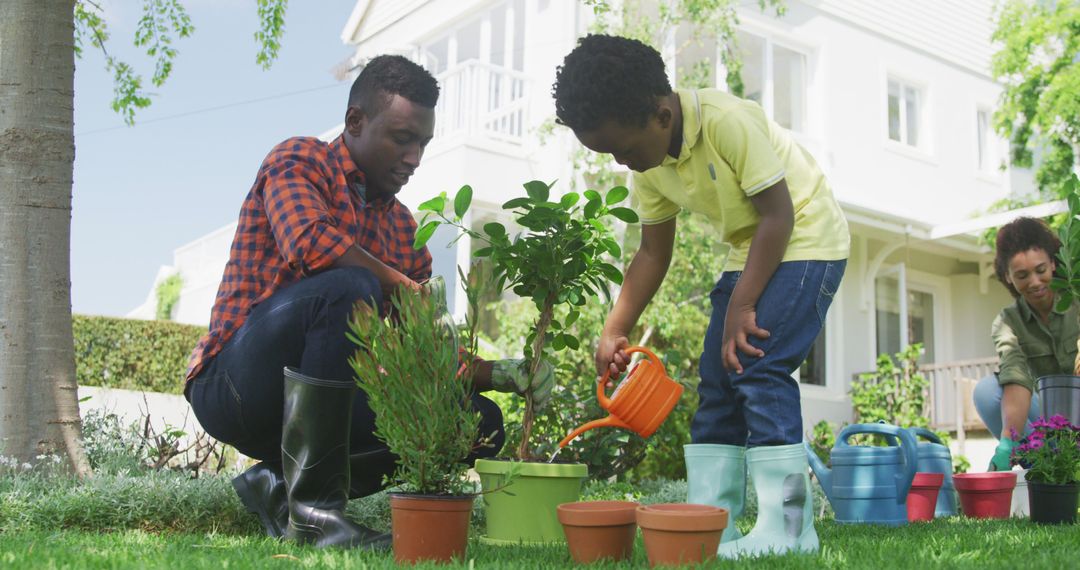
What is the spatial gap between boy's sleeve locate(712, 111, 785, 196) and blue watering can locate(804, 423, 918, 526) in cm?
147

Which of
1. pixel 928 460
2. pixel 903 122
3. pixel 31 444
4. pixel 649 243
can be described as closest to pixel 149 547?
pixel 31 444

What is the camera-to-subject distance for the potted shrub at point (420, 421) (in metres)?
1.98

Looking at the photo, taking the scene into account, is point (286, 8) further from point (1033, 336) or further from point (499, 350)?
point (1033, 336)

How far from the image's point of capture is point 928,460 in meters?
4.21

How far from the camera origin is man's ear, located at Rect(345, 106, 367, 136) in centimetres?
278

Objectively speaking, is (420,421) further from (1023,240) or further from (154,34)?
(154,34)

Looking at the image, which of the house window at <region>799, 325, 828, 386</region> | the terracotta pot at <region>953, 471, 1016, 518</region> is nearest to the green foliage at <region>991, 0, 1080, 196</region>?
the house window at <region>799, 325, 828, 386</region>

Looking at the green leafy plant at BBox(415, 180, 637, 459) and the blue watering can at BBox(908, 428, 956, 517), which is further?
the blue watering can at BBox(908, 428, 956, 517)

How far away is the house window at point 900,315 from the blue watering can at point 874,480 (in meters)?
8.76

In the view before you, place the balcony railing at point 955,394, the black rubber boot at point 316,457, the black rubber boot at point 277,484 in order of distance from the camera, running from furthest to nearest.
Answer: the balcony railing at point 955,394 → the black rubber boot at point 277,484 → the black rubber boot at point 316,457

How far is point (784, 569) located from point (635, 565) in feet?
1.01

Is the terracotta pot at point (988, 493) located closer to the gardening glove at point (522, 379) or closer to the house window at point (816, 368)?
the gardening glove at point (522, 379)

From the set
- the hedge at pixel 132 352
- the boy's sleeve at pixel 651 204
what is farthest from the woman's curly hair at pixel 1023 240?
the hedge at pixel 132 352

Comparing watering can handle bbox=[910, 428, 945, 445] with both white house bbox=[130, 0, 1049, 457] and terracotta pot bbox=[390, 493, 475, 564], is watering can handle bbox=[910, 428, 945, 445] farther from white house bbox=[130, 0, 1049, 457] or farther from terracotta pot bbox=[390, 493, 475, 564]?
white house bbox=[130, 0, 1049, 457]
